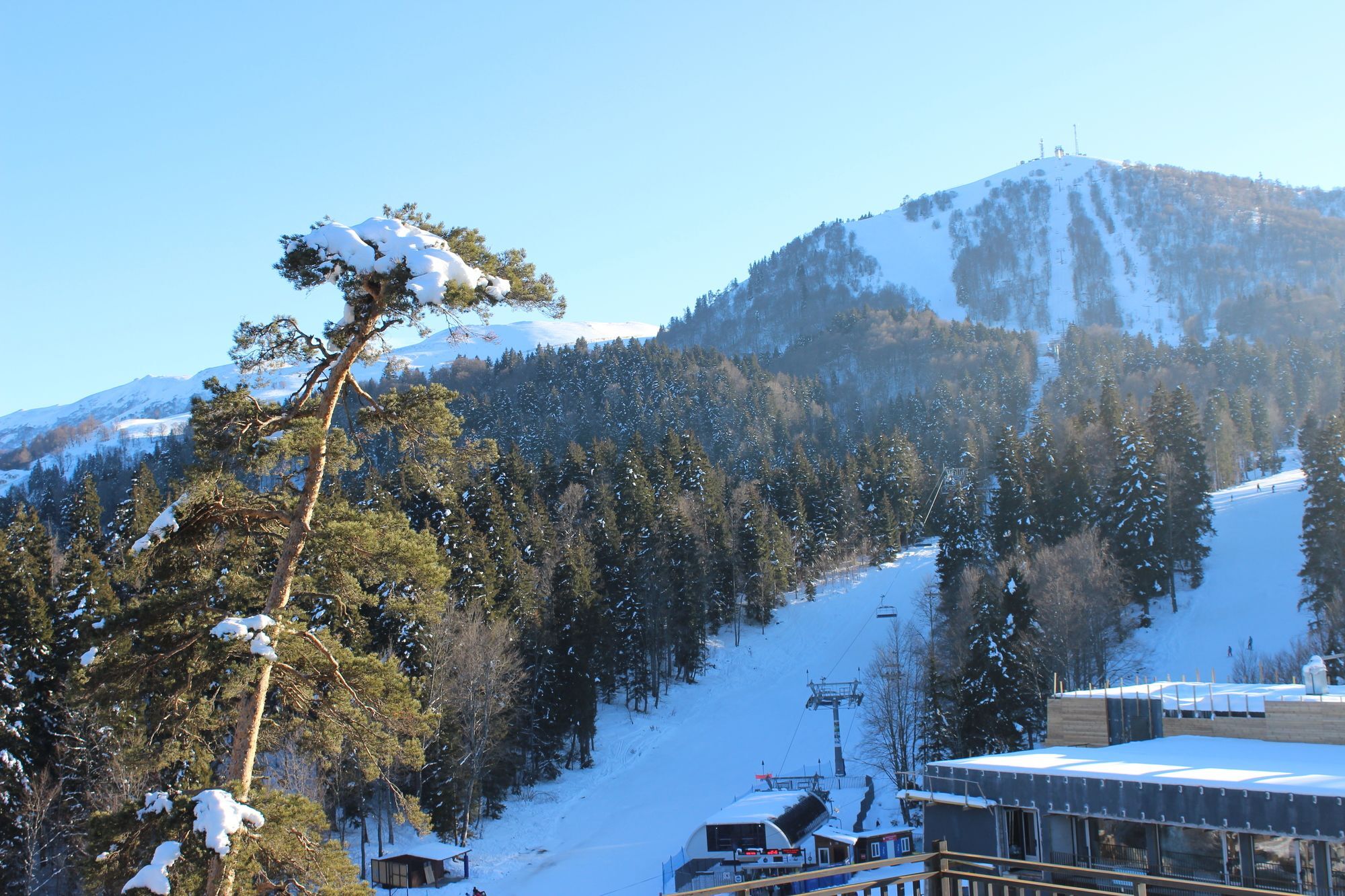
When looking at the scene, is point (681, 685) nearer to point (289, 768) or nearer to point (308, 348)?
point (289, 768)

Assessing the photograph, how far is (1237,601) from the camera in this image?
5097cm

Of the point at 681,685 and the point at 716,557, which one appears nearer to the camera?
the point at 681,685

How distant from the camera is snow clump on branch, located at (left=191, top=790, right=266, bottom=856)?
Result: 327 inches

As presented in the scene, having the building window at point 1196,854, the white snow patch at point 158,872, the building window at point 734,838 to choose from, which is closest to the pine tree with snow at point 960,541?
the building window at point 734,838

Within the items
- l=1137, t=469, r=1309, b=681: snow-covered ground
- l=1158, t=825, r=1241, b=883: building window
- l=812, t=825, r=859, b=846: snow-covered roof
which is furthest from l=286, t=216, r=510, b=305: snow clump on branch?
l=1137, t=469, r=1309, b=681: snow-covered ground

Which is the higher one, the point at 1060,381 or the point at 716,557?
the point at 1060,381

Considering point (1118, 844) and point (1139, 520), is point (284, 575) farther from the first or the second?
point (1139, 520)

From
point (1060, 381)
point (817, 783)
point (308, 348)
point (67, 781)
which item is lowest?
point (817, 783)

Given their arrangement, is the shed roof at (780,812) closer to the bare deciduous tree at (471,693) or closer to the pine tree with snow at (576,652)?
the bare deciduous tree at (471,693)

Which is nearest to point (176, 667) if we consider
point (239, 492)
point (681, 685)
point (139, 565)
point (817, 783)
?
point (139, 565)

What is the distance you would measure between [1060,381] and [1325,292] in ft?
282

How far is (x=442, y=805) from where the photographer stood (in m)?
35.4

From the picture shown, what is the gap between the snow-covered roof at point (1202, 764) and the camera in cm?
1583

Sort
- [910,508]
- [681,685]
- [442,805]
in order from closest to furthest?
[442,805]
[681,685]
[910,508]
